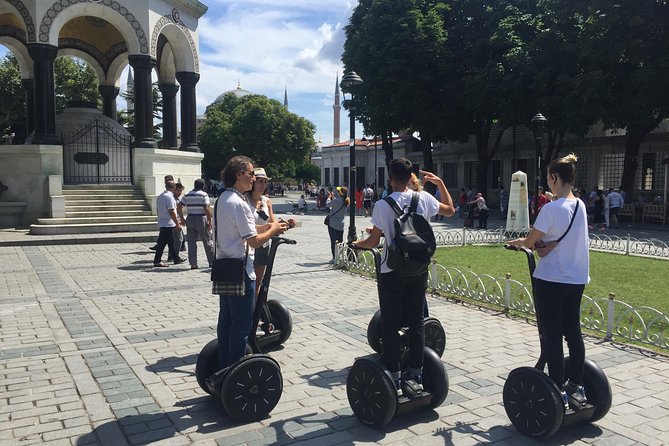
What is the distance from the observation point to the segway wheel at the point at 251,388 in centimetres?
414

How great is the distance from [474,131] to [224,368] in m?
30.4

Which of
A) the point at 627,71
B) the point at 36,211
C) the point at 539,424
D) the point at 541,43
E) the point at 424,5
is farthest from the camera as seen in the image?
the point at 424,5

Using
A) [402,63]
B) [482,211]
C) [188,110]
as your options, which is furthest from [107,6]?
[402,63]

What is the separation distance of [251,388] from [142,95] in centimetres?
1633

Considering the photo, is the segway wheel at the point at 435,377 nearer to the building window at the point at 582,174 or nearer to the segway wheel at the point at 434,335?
the segway wheel at the point at 434,335

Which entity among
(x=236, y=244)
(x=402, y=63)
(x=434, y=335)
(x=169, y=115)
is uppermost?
(x=402, y=63)

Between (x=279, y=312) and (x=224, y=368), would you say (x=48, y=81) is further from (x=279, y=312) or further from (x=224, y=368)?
(x=224, y=368)

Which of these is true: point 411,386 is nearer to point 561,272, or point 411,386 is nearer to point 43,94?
point 561,272

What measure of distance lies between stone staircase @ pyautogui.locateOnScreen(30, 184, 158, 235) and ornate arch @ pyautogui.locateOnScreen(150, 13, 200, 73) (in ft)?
15.8

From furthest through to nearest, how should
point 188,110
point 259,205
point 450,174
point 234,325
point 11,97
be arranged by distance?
point 450,174 < point 11,97 < point 188,110 < point 259,205 < point 234,325

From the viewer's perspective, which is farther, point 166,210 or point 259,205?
point 166,210

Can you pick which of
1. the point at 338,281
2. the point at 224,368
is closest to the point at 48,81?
the point at 338,281

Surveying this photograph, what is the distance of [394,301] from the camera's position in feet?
13.4

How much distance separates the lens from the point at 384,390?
4.00m
